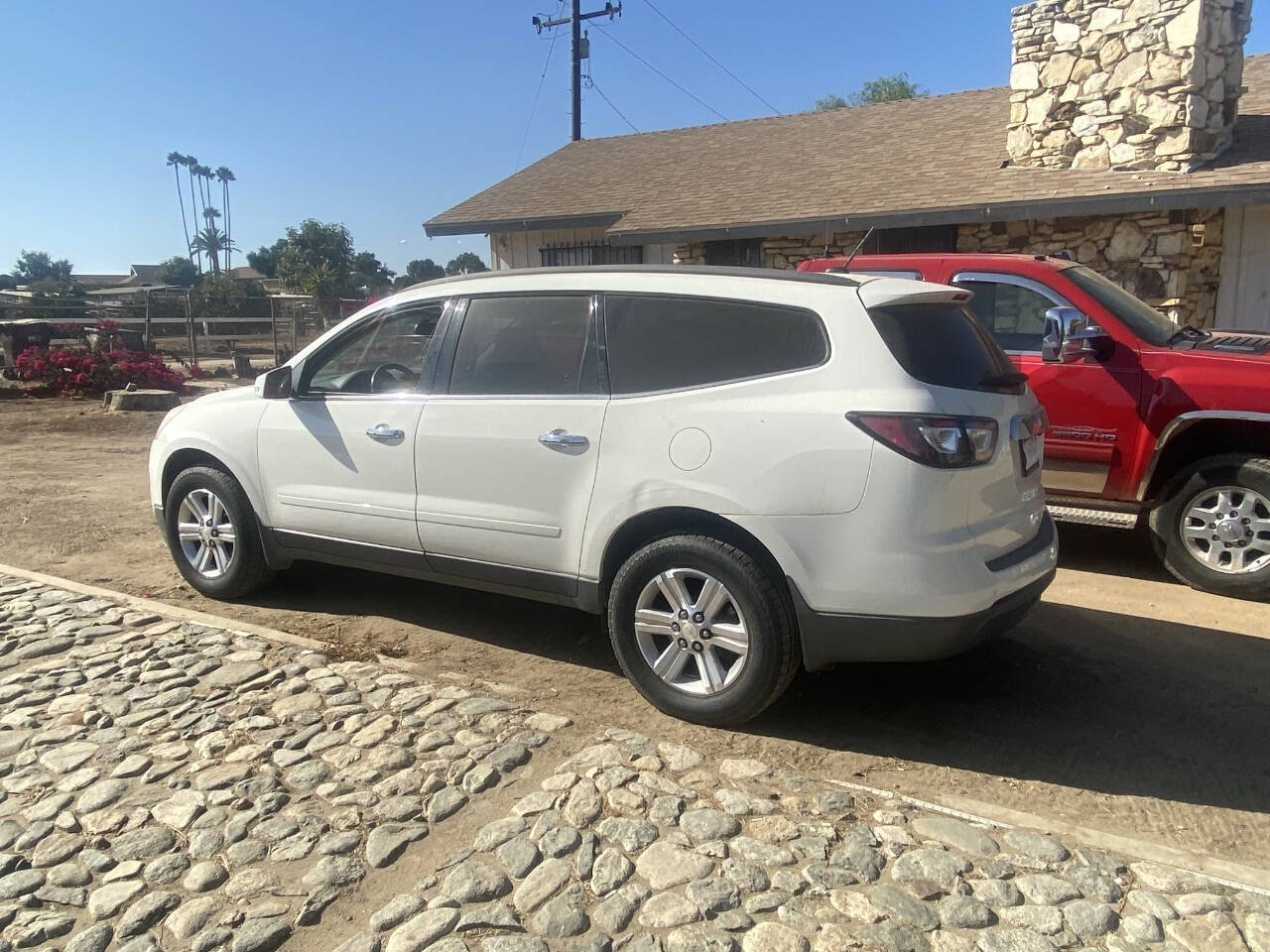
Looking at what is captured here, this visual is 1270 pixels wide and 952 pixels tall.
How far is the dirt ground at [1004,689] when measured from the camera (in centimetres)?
354

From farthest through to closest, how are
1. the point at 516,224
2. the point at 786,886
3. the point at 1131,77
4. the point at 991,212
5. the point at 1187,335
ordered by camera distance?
the point at 516,224 < the point at 991,212 < the point at 1131,77 < the point at 1187,335 < the point at 786,886

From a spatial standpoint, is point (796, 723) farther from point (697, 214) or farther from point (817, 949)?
point (697, 214)

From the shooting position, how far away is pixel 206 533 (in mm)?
5586

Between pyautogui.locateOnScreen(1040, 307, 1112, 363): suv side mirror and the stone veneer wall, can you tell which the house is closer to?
the stone veneer wall

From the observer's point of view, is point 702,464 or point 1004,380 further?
point 1004,380

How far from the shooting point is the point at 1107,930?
272 centimetres

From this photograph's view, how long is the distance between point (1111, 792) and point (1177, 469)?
3134 millimetres

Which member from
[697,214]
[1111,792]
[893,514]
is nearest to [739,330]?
[893,514]

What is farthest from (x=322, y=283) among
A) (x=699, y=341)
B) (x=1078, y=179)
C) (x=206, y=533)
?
(x=699, y=341)

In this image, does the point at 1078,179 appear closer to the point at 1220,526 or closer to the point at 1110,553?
the point at 1110,553

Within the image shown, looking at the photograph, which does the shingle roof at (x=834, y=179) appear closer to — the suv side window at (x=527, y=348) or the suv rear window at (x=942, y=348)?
the suv rear window at (x=942, y=348)

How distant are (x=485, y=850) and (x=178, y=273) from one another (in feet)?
340

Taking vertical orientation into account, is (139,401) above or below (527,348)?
below

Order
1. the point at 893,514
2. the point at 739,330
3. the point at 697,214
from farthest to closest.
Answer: the point at 697,214 → the point at 739,330 → the point at 893,514
